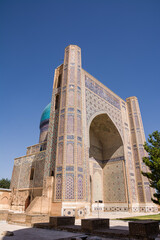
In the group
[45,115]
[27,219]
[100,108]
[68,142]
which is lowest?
[27,219]

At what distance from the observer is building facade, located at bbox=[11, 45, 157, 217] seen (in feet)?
28.0

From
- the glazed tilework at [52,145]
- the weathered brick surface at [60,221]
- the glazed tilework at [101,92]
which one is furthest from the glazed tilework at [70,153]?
the glazed tilework at [101,92]

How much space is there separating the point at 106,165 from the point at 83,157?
5.99 m

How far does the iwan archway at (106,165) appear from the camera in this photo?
1310 cm

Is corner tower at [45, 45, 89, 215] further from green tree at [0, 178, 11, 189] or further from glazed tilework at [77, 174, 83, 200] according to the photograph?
green tree at [0, 178, 11, 189]

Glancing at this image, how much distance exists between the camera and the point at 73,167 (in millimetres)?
8680

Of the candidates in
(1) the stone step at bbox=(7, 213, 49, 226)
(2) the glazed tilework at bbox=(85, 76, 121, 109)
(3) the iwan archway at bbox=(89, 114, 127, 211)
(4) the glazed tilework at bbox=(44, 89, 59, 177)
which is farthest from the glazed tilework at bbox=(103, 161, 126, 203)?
(1) the stone step at bbox=(7, 213, 49, 226)

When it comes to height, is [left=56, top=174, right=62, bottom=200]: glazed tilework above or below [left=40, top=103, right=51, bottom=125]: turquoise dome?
below

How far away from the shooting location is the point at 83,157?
9.28 metres

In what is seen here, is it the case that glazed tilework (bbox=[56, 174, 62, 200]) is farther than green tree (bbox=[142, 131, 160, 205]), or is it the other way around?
glazed tilework (bbox=[56, 174, 62, 200])

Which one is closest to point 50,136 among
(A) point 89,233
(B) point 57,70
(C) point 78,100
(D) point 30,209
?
(C) point 78,100

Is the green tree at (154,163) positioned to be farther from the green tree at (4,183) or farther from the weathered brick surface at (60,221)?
the green tree at (4,183)

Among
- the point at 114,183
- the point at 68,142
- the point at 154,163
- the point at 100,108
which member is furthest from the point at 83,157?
the point at 114,183

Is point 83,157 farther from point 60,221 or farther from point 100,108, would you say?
point 100,108
